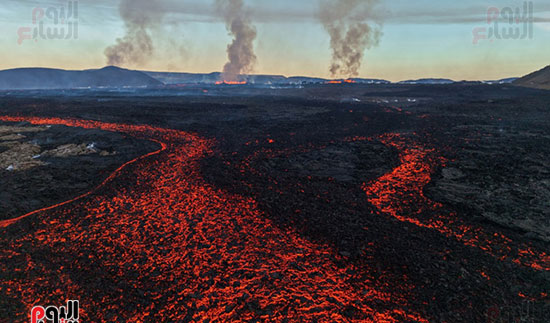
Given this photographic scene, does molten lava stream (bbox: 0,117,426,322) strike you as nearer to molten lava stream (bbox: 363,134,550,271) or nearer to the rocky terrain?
the rocky terrain

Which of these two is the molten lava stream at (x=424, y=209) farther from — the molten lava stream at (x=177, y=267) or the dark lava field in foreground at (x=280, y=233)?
the molten lava stream at (x=177, y=267)

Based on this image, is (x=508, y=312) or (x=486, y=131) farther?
(x=486, y=131)

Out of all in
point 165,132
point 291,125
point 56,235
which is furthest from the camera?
point 291,125

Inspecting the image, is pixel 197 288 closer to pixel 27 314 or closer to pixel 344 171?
pixel 27 314

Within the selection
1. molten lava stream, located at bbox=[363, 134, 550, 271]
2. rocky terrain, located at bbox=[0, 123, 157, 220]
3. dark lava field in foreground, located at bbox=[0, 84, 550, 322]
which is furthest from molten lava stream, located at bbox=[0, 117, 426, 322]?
molten lava stream, located at bbox=[363, 134, 550, 271]

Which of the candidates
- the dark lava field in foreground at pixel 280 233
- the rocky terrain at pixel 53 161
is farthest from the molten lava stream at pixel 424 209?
the rocky terrain at pixel 53 161

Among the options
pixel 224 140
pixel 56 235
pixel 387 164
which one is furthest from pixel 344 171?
pixel 56 235

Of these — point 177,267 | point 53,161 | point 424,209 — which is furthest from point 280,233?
point 53,161
